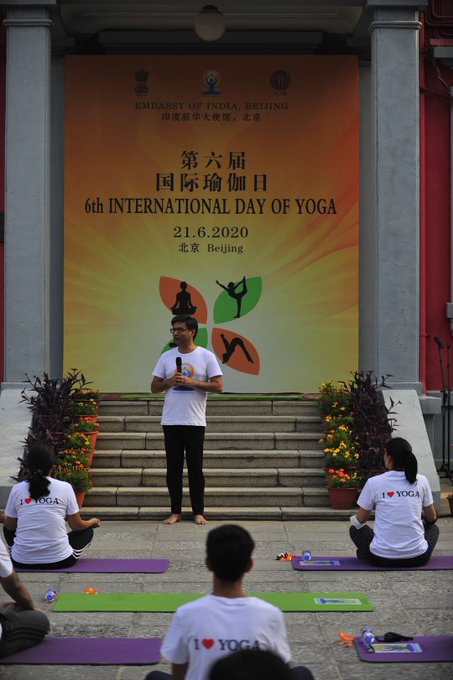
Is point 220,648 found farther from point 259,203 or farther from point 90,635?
point 259,203

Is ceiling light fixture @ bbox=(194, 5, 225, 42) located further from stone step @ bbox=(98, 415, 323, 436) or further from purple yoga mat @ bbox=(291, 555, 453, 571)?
purple yoga mat @ bbox=(291, 555, 453, 571)

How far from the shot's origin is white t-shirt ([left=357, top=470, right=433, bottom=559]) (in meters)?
7.95

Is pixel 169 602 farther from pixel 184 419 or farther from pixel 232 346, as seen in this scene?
pixel 232 346

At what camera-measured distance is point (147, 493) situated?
10.5m

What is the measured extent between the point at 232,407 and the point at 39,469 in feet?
15.5

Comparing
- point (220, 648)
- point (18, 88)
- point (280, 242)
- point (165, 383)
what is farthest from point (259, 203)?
point (220, 648)

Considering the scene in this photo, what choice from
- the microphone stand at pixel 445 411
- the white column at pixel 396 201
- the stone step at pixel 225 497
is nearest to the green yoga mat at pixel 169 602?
the stone step at pixel 225 497

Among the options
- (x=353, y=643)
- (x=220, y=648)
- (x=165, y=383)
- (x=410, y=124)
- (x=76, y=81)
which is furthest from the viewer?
(x=76, y=81)

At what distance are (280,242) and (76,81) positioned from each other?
10.3ft

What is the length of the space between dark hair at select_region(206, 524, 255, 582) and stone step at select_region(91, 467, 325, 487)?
638 cm

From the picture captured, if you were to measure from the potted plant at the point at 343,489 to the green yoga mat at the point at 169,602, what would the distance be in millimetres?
3010

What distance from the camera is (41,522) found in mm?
7715

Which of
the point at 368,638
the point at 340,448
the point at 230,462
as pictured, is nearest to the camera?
the point at 368,638

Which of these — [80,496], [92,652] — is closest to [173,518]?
[80,496]
